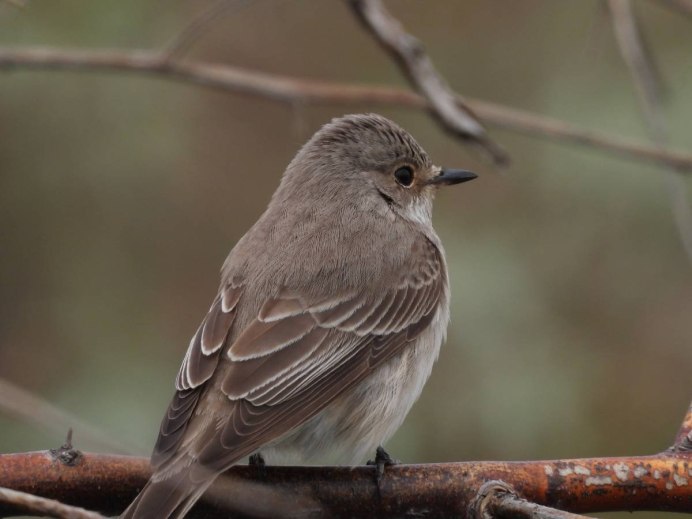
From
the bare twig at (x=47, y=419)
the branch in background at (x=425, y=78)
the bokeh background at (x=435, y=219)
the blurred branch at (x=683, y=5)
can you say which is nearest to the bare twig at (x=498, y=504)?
the bare twig at (x=47, y=419)

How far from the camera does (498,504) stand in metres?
3.64

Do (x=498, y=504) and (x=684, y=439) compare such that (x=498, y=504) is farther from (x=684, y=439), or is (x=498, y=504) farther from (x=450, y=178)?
(x=450, y=178)

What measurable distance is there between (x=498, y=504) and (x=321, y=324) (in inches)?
49.1

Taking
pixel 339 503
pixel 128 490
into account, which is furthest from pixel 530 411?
pixel 128 490

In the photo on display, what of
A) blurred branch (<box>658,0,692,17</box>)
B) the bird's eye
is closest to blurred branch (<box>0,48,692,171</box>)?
the bird's eye

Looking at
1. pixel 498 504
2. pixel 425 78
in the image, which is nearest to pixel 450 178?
pixel 425 78

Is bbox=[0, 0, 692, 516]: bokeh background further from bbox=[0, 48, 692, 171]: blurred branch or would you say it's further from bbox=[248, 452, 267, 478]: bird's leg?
bbox=[248, 452, 267, 478]: bird's leg

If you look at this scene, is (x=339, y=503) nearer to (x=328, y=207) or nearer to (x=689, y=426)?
(x=689, y=426)

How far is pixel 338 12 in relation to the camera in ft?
28.3

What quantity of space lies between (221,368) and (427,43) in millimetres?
4627

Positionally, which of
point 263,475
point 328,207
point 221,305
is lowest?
point 263,475

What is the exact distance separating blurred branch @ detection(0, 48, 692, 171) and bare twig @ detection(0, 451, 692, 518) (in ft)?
6.36

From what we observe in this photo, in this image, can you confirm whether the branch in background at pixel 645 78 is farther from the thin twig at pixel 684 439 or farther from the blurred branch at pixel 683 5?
the thin twig at pixel 684 439

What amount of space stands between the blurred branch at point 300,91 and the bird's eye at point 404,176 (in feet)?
1.04
